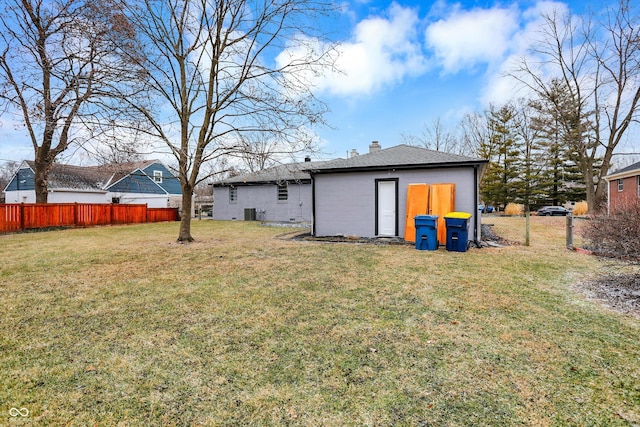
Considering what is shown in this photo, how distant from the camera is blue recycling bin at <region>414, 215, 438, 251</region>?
27.5ft

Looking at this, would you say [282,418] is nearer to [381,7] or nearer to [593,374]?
[593,374]

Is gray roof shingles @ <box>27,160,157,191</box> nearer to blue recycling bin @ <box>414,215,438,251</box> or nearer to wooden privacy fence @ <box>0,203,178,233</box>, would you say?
wooden privacy fence @ <box>0,203,178,233</box>

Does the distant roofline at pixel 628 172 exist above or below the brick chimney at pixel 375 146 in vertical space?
below

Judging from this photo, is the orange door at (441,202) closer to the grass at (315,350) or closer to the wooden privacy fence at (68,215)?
the grass at (315,350)

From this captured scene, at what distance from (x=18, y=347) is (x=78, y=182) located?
92.7 ft

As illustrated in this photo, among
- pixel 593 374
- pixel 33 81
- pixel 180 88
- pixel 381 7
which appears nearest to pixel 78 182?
pixel 33 81

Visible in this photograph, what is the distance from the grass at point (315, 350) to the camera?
206cm

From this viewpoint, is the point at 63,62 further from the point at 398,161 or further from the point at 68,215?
the point at 398,161

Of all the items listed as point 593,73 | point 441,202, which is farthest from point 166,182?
point 593,73

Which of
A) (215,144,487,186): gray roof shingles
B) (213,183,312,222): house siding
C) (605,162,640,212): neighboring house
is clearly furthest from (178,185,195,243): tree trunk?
(605,162,640,212): neighboring house

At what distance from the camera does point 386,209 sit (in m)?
10.4

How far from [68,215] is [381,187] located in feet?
52.3

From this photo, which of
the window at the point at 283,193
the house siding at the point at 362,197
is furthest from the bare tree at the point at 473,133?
the house siding at the point at 362,197

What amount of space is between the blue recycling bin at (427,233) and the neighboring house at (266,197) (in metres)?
9.86
